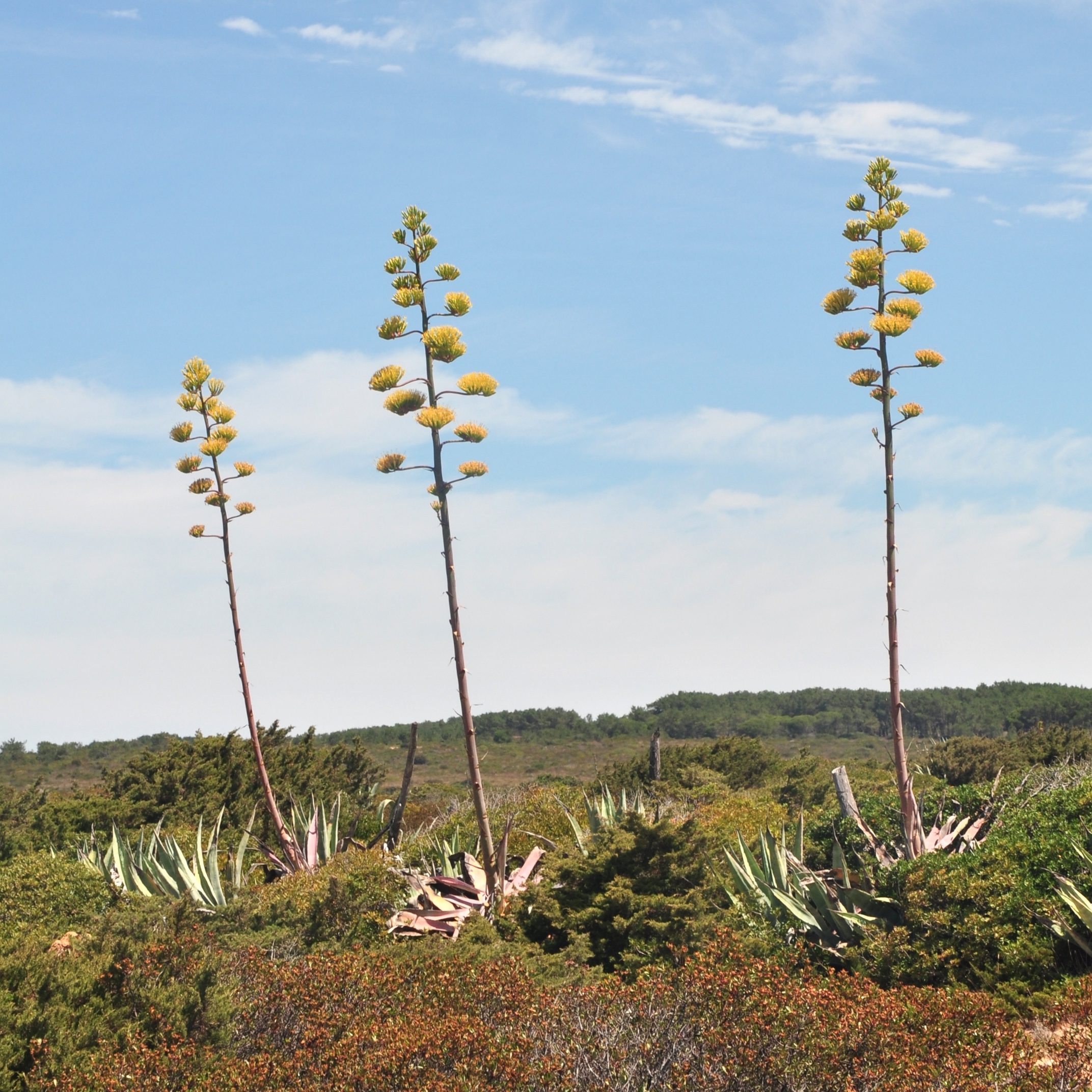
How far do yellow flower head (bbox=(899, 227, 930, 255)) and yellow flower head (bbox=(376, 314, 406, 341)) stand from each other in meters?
5.07

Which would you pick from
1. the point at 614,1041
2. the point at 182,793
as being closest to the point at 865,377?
the point at 614,1041

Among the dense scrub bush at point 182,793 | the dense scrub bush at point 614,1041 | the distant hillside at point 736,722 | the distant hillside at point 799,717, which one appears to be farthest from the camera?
the distant hillside at point 799,717

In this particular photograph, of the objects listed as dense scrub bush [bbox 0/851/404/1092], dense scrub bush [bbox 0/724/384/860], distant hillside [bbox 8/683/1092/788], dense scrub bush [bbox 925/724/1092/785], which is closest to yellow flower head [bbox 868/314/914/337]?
dense scrub bush [bbox 0/851/404/1092]

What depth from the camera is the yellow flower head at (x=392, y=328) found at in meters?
11.6

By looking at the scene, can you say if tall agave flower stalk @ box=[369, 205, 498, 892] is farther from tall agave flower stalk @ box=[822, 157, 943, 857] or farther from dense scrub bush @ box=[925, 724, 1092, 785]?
dense scrub bush @ box=[925, 724, 1092, 785]

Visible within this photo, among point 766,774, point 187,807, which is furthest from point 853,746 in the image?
point 187,807

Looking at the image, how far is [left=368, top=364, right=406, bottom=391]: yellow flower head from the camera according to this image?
11453 mm

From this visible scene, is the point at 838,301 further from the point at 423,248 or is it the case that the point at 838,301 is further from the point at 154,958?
the point at 154,958

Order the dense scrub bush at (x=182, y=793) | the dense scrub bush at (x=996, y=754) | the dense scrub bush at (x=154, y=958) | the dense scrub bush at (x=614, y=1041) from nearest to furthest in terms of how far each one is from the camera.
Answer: the dense scrub bush at (x=614, y=1041)
the dense scrub bush at (x=154, y=958)
the dense scrub bush at (x=182, y=793)
the dense scrub bush at (x=996, y=754)

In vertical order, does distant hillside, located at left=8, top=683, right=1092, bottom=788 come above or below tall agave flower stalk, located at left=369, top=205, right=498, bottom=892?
below

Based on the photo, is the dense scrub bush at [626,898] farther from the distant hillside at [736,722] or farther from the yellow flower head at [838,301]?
the distant hillside at [736,722]

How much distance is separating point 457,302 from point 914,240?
181 inches

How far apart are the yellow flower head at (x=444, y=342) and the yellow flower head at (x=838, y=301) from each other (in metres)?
3.67

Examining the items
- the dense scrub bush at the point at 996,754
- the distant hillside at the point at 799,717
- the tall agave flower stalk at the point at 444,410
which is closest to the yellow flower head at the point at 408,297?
the tall agave flower stalk at the point at 444,410
